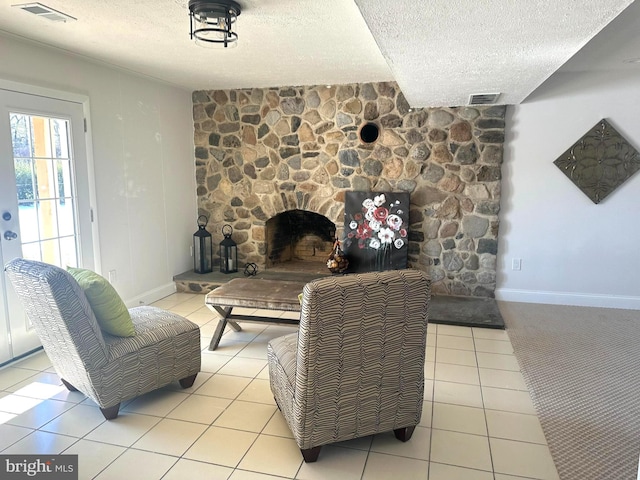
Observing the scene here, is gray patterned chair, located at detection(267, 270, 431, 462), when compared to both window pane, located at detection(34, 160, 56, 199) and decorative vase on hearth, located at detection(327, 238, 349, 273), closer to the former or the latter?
window pane, located at detection(34, 160, 56, 199)

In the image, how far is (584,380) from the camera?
306 cm

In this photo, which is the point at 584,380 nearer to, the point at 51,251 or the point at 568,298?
the point at 568,298

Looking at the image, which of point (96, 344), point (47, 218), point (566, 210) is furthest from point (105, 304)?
point (566, 210)

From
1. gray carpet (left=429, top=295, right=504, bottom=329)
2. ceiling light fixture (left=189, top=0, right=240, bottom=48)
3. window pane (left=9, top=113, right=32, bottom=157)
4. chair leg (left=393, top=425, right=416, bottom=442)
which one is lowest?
chair leg (left=393, top=425, right=416, bottom=442)

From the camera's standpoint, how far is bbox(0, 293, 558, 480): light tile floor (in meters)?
2.16

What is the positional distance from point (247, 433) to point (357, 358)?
821 mm

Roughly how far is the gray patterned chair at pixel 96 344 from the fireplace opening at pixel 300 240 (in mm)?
2821

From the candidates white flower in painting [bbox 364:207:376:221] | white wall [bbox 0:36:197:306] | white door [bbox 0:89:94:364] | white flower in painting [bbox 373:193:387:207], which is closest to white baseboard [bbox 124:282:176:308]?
white wall [bbox 0:36:197:306]

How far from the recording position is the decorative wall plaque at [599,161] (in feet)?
14.3

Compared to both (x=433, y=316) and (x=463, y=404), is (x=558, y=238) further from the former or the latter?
(x=463, y=404)

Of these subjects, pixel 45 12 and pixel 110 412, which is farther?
pixel 45 12

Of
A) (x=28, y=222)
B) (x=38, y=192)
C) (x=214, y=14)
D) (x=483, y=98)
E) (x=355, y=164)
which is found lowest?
(x=28, y=222)

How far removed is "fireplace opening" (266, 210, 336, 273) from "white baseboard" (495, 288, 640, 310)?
6.81 feet

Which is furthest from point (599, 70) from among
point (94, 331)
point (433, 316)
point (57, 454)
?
point (57, 454)
